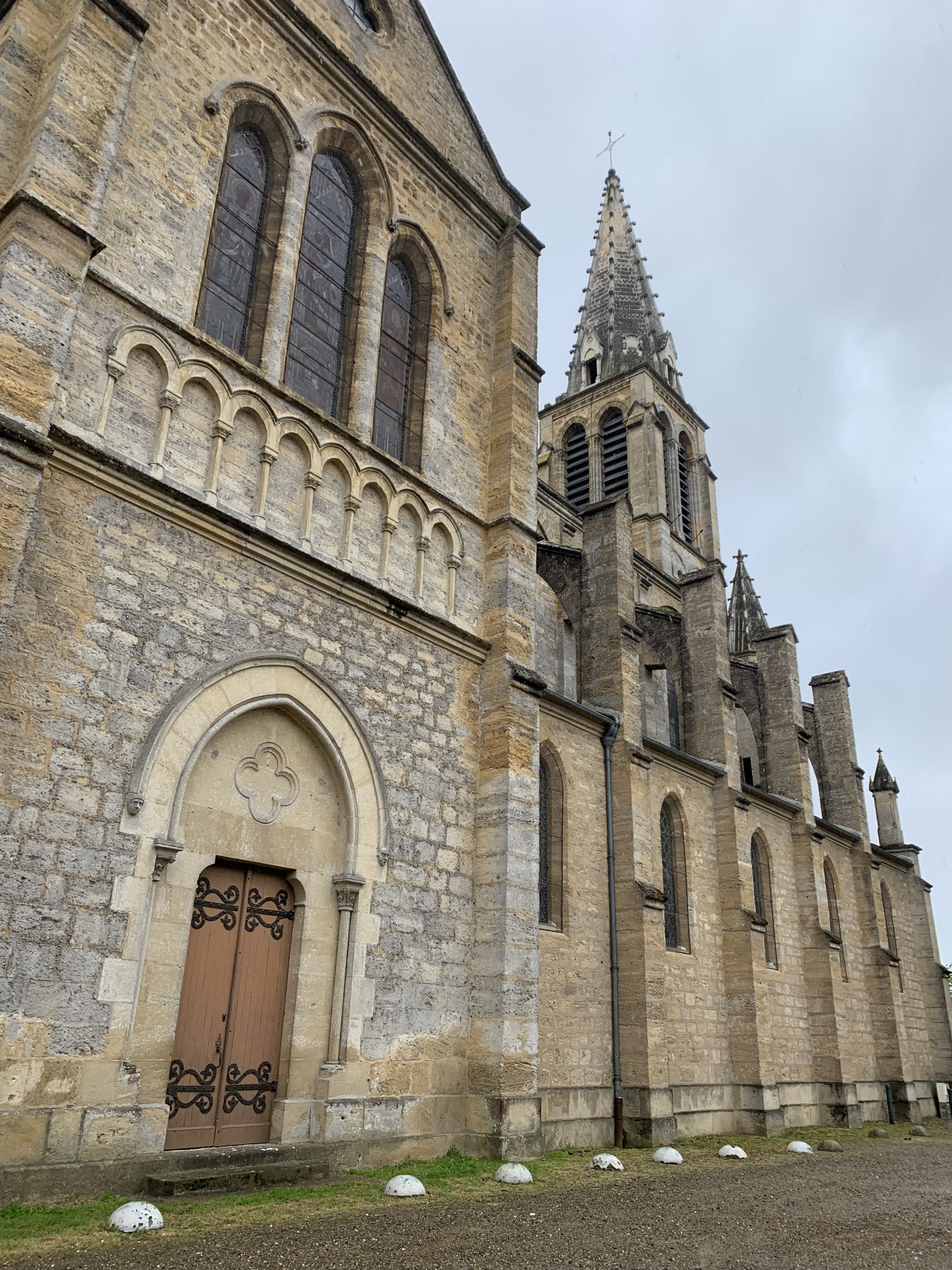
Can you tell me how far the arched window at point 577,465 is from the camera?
108ft

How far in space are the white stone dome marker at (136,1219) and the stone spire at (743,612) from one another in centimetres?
2596

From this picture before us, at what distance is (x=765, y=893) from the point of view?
19109mm

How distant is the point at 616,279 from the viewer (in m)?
38.3

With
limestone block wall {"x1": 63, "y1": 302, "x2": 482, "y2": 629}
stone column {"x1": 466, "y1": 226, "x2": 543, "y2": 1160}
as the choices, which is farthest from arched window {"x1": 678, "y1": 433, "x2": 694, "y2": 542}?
limestone block wall {"x1": 63, "y1": 302, "x2": 482, "y2": 629}

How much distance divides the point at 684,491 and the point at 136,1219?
30894 mm

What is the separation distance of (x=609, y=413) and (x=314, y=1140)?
95.5 ft

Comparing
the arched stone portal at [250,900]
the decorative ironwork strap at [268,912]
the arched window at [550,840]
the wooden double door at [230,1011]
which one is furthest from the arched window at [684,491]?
the wooden double door at [230,1011]

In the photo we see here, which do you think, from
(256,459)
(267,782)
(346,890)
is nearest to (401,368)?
(256,459)

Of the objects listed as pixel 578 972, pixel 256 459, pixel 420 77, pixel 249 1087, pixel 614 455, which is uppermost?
pixel 614 455

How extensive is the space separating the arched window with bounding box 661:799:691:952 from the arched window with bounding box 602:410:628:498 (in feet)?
57.0

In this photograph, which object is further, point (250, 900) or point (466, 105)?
point (466, 105)

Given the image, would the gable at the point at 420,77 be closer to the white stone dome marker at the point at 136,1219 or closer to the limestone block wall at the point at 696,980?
the limestone block wall at the point at 696,980

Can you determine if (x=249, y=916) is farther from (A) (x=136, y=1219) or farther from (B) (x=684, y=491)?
(B) (x=684, y=491)

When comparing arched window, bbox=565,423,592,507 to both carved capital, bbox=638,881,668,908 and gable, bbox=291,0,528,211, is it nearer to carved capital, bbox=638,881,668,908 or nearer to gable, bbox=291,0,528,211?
gable, bbox=291,0,528,211
